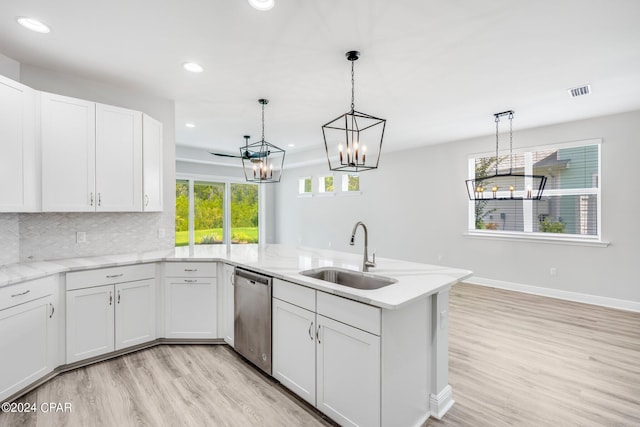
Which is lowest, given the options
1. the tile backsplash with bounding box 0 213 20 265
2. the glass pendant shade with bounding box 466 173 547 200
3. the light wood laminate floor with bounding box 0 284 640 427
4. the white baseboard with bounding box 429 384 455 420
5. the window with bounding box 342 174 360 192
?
the light wood laminate floor with bounding box 0 284 640 427

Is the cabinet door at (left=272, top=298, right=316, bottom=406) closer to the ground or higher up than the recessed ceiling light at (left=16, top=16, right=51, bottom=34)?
closer to the ground

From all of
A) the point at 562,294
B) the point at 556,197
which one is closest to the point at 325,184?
the point at 556,197

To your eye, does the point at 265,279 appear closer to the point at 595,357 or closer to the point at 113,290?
the point at 113,290

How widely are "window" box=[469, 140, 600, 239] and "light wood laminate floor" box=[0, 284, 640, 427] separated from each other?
1721mm

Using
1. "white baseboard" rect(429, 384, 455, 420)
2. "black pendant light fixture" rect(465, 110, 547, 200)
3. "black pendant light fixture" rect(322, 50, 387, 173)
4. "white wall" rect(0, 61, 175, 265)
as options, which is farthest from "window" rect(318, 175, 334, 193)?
"white baseboard" rect(429, 384, 455, 420)

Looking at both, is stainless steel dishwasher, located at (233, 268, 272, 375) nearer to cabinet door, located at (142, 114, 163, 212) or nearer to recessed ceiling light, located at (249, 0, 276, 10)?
cabinet door, located at (142, 114, 163, 212)

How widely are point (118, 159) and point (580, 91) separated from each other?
503 centimetres

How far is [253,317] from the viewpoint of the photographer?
8.49 feet

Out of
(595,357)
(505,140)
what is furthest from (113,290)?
(505,140)

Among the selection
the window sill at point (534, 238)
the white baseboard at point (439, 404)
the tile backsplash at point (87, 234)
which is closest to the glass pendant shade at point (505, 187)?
the window sill at point (534, 238)

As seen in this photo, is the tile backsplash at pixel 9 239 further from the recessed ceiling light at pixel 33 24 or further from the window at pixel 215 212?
the window at pixel 215 212

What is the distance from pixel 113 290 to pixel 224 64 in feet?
7.67

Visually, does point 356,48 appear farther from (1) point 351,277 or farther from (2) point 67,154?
(2) point 67,154

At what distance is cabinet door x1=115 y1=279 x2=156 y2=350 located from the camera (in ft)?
9.12
